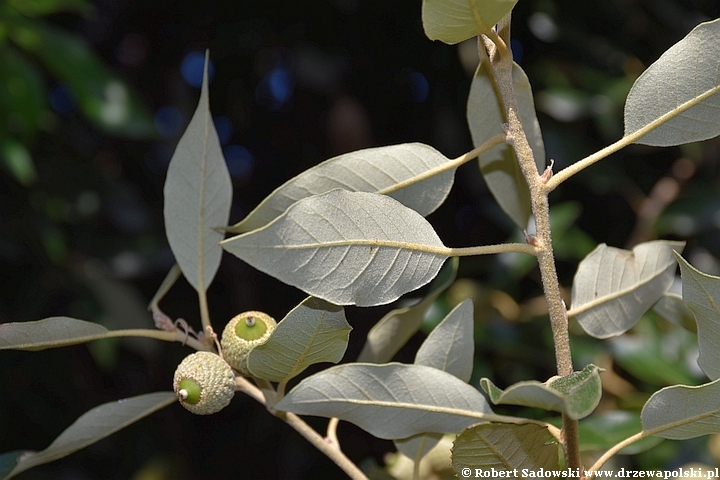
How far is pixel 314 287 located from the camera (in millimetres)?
544

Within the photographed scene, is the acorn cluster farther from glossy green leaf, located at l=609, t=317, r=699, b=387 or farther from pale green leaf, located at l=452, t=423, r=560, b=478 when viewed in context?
glossy green leaf, located at l=609, t=317, r=699, b=387

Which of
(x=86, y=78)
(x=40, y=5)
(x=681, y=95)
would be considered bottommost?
(x=681, y=95)

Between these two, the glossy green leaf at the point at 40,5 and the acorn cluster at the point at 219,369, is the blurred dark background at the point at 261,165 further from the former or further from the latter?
the acorn cluster at the point at 219,369

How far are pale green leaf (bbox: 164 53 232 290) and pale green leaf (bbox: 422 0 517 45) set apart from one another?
0.28 metres

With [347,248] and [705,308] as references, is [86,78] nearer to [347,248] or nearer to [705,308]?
[347,248]

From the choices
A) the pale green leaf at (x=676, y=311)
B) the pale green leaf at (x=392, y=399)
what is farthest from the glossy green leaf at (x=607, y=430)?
the pale green leaf at (x=392, y=399)

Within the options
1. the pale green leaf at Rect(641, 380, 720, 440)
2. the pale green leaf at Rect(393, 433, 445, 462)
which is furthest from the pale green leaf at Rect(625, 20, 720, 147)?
the pale green leaf at Rect(393, 433, 445, 462)

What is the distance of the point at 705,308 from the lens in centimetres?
55

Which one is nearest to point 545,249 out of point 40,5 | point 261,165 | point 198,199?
point 198,199

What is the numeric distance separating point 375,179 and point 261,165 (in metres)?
1.61

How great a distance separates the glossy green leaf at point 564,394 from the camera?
0.43 meters

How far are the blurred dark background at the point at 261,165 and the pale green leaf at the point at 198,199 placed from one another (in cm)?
75

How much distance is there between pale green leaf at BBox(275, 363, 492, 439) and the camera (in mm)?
570

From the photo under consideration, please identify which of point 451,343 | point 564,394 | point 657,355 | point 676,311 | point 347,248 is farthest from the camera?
point 657,355
